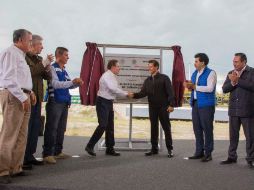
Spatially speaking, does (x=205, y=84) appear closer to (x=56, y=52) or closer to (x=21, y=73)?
(x=56, y=52)

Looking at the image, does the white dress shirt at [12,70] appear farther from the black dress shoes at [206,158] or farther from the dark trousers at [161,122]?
the black dress shoes at [206,158]

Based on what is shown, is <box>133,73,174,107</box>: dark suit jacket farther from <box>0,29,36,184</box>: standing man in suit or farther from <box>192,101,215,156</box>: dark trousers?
<box>0,29,36,184</box>: standing man in suit

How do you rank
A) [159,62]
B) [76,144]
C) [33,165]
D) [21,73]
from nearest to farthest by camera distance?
[21,73], [33,165], [159,62], [76,144]

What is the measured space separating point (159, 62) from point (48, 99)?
2.29m

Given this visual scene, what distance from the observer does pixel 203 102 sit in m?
5.74

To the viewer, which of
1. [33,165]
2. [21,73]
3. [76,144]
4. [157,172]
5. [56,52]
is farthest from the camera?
[76,144]

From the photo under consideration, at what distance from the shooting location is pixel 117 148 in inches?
275

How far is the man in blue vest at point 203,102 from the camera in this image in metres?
5.71

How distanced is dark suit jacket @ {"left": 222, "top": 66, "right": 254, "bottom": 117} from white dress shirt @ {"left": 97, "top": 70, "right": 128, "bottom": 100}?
1.70 meters

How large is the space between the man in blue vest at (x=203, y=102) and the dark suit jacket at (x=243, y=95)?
14.1 inches

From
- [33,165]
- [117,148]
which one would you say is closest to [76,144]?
[117,148]

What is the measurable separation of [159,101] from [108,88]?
84 centimetres

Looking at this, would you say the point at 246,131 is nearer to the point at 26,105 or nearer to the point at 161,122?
the point at 161,122

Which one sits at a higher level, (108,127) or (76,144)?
(108,127)
